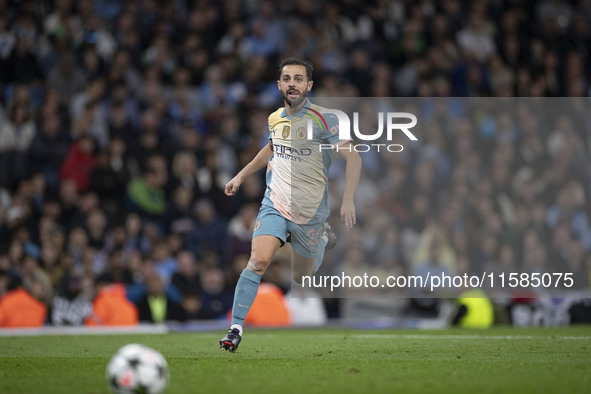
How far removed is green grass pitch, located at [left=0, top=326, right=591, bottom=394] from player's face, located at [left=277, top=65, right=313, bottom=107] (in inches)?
92.2

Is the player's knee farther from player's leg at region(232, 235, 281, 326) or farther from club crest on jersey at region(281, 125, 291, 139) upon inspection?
club crest on jersey at region(281, 125, 291, 139)

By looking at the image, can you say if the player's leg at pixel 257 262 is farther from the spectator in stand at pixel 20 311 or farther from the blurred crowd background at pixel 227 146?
the spectator in stand at pixel 20 311

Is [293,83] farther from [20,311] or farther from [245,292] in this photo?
[20,311]

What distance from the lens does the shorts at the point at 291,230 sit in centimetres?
785

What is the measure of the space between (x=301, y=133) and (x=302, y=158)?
23 centimetres

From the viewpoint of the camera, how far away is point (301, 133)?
8.25m

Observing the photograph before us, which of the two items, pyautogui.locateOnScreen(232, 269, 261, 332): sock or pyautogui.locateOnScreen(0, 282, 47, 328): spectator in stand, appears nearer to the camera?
pyautogui.locateOnScreen(232, 269, 261, 332): sock

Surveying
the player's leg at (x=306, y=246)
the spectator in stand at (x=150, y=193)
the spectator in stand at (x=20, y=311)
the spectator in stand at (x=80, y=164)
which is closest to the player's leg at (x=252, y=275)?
the player's leg at (x=306, y=246)

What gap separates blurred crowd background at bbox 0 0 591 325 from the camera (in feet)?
41.8

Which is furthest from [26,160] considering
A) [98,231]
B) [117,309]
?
[117,309]

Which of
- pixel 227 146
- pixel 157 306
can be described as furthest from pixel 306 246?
pixel 227 146

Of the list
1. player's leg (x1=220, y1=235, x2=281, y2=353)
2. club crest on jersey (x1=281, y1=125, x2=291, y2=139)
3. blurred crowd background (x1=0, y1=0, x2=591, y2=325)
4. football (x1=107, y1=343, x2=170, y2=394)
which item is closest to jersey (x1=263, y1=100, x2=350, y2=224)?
club crest on jersey (x1=281, y1=125, x2=291, y2=139)

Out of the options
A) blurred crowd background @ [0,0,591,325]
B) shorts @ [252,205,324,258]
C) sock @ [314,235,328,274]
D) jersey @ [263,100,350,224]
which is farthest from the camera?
blurred crowd background @ [0,0,591,325]

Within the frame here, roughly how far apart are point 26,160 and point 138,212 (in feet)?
6.48
